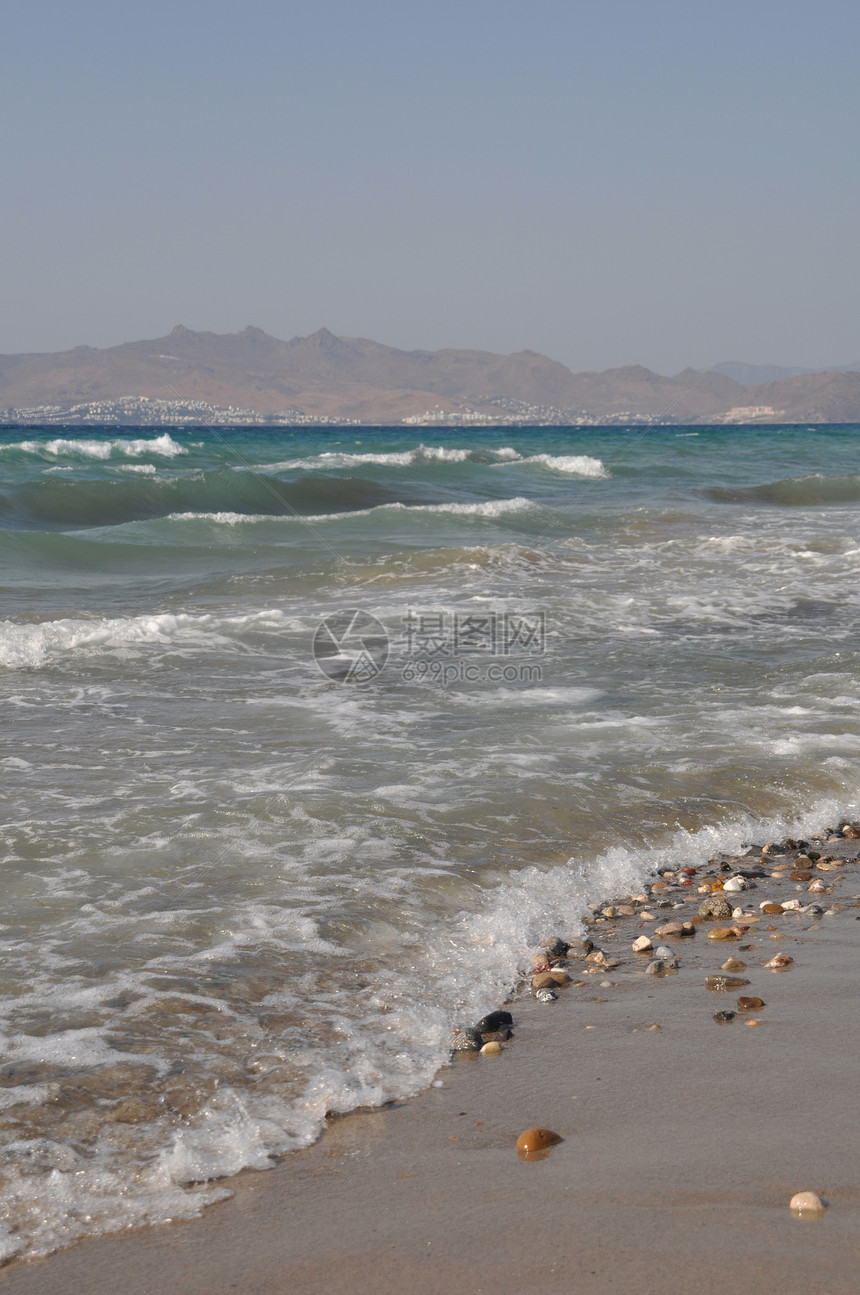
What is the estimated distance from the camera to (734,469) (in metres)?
32.3

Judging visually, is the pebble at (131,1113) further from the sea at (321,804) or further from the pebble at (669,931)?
the pebble at (669,931)

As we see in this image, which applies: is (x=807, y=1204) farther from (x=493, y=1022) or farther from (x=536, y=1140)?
(x=493, y=1022)

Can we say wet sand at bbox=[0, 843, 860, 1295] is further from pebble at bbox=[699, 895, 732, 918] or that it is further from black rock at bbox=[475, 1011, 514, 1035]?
pebble at bbox=[699, 895, 732, 918]

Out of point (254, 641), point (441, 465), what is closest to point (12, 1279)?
point (254, 641)

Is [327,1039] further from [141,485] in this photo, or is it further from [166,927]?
[141,485]

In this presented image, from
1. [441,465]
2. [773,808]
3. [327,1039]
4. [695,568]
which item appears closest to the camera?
[327,1039]

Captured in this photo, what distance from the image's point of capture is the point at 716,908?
3939mm

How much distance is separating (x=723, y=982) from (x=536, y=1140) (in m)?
1.15

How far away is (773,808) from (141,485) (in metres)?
20.0

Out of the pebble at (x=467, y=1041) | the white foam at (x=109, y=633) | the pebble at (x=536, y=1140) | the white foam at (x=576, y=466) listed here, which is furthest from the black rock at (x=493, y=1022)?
the white foam at (x=576, y=466)

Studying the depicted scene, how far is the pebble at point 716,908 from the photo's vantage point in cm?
393

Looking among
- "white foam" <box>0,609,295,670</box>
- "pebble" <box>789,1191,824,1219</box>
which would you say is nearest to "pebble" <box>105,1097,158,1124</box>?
"pebble" <box>789,1191,824,1219</box>

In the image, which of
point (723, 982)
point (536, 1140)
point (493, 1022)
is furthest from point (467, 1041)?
point (723, 982)

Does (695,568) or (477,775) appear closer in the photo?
(477,775)
